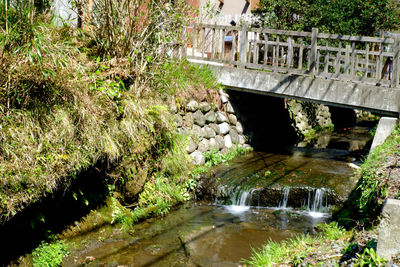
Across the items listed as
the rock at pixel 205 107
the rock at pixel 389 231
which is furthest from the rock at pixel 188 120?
the rock at pixel 389 231

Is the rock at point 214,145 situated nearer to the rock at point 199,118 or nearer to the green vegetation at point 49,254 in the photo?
the rock at point 199,118

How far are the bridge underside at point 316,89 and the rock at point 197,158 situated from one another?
238 centimetres

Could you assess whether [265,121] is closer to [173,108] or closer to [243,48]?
[243,48]

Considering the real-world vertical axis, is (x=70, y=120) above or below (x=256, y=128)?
above

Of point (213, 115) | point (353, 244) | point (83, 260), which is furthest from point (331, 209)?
point (83, 260)

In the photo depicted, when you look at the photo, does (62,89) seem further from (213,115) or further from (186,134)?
(213,115)

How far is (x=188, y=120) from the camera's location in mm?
10102

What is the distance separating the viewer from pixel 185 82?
10234 millimetres

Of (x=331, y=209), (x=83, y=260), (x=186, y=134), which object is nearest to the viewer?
(x=83, y=260)

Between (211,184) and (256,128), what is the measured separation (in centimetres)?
454

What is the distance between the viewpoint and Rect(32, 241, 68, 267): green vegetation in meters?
5.76

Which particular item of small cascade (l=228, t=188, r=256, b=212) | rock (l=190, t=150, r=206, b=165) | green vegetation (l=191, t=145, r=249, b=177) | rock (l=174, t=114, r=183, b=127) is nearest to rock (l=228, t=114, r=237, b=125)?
green vegetation (l=191, t=145, r=249, b=177)

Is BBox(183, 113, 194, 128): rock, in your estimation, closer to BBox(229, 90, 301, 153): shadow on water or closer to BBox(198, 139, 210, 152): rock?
BBox(198, 139, 210, 152): rock

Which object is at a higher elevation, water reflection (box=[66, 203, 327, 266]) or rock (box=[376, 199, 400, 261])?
rock (box=[376, 199, 400, 261])
